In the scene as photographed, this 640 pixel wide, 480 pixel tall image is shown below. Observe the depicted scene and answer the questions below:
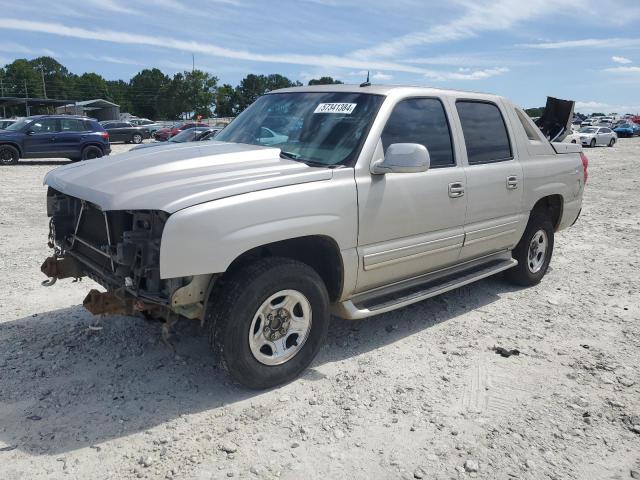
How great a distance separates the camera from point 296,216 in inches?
129

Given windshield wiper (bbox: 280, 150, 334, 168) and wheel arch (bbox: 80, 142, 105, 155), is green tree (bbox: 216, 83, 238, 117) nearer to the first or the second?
wheel arch (bbox: 80, 142, 105, 155)

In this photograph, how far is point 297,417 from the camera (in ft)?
10.5

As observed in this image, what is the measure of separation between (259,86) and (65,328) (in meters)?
116

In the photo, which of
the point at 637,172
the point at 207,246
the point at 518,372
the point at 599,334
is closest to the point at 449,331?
the point at 518,372

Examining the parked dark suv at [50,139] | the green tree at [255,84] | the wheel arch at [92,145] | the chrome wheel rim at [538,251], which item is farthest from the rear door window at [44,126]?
the green tree at [255,84]

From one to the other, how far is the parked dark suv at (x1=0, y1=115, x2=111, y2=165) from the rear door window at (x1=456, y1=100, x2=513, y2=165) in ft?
53.9

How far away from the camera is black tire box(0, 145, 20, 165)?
17.4 metres

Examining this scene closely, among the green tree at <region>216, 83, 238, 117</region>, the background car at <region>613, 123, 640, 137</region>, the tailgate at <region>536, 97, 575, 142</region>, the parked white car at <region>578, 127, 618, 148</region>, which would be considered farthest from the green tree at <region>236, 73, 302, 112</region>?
the tailgate at <region>536, 97, 575, 142</region>

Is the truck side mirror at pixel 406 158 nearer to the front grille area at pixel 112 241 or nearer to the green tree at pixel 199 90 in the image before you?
the front grille area at pixel 112 241

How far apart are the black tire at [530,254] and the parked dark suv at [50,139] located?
16.4 metres

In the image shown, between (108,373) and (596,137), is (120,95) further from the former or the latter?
(108,373)

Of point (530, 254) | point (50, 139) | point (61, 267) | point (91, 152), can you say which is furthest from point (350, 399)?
point (91, 152)

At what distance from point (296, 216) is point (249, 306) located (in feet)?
2.02

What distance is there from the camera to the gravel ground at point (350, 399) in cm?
279
